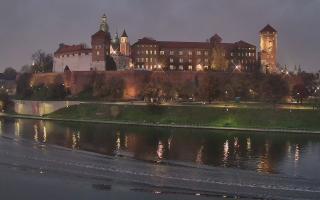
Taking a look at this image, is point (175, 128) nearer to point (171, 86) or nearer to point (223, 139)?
point (223, 139)

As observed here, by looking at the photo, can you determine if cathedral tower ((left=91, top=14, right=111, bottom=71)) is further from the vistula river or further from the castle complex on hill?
the vistula river

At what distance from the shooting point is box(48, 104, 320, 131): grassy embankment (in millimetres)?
41219

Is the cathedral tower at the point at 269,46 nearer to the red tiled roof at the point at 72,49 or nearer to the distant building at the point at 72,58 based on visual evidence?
the distant building at the point at 72,58

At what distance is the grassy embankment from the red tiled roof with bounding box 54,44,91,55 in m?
22.8

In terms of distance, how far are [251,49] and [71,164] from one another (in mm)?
59805

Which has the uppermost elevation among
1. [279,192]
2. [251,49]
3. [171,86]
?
[251,49]

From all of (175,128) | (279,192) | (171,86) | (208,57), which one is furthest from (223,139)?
(208,57)

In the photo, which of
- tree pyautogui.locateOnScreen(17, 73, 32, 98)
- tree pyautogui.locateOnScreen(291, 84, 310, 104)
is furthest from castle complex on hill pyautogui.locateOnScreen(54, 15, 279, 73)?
tree pyautogui.locateOnScreen(291, 84, 310, 104)

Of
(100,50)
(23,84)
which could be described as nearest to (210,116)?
(100,50)

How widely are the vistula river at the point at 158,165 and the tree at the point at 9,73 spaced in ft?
251

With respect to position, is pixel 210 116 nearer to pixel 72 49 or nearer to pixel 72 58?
pixel 72 58

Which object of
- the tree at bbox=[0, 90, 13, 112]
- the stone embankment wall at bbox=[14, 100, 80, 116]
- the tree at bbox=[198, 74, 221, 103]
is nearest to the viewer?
the tree at bbox=[198, 74, 221, 103]

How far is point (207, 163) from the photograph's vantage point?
24.3 m

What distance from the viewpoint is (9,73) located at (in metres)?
116
